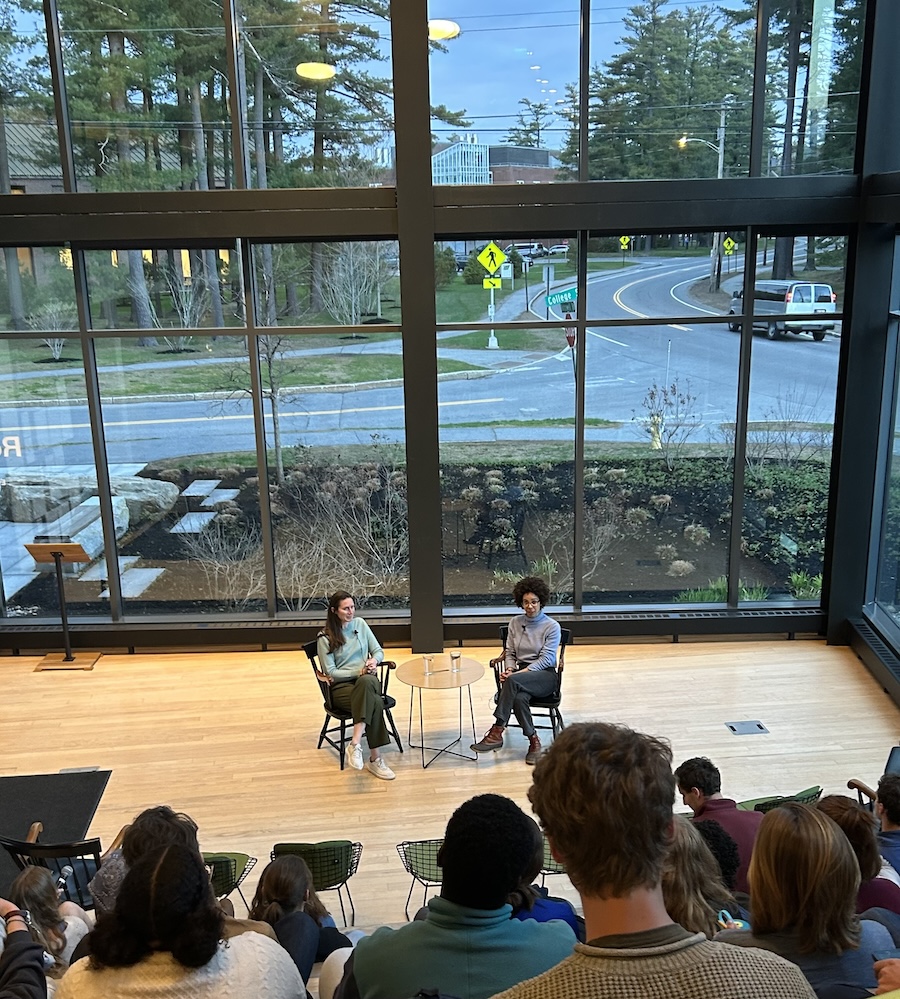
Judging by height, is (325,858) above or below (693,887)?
below

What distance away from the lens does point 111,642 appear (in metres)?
8.40

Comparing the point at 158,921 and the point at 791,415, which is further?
the point at 791,415

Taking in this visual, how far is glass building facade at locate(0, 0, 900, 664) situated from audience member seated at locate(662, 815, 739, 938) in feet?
16.5

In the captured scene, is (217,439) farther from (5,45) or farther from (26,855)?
(26,855)

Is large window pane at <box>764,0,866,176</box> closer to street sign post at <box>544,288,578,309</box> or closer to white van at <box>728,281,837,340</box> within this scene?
white van at <box>728,281,837,340</box>

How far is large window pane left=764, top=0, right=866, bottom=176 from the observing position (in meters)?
7.41

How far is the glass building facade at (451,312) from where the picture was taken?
7.49 m

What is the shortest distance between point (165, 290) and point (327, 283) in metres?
1.37

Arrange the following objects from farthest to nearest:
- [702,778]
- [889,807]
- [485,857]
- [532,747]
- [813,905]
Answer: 1. [532,747]
2. [702,778]
3. [889,807]
4. [813,905]
5. [485,857]

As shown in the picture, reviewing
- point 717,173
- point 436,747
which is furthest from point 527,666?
point 717,173

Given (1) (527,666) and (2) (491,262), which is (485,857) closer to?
(1) (527,666)

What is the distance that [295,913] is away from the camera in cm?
357

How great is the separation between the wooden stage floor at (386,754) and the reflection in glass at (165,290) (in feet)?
9.58

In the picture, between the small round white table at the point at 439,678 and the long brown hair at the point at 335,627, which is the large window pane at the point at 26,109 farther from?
the small round white table at the point at 439,678
